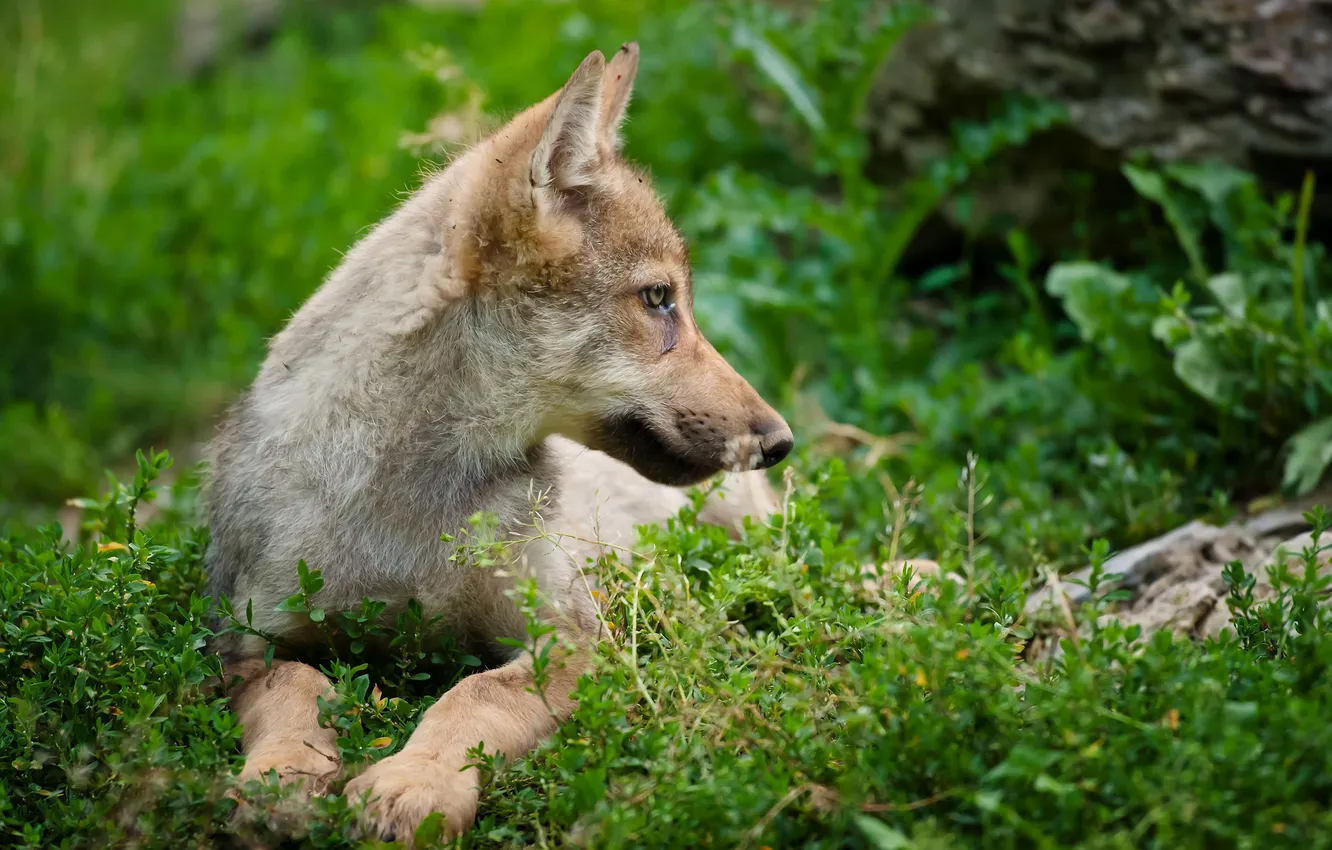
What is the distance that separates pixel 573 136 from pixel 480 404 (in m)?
0.87

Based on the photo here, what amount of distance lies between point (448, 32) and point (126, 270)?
12.8 ft

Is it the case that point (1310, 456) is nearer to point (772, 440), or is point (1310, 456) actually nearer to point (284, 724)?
point (772, 440)

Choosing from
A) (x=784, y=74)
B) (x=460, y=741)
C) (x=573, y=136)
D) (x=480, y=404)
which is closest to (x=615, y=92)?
(x=573, y=136)

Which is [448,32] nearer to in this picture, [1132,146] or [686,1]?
[686,1]

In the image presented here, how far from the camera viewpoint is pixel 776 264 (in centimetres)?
708

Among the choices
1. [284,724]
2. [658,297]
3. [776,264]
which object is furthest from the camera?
[776,264]

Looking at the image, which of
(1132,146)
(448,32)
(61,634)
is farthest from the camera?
(448,32)

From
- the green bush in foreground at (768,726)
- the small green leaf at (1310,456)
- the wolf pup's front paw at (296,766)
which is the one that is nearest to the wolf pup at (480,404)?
the green bush in foreground at (768,726)

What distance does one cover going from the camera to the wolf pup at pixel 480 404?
3.90 metres

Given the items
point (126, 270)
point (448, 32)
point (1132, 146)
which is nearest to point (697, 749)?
point (1132, 146)

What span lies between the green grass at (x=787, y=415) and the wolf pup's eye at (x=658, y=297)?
29.0 inches

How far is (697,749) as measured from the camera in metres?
3.18

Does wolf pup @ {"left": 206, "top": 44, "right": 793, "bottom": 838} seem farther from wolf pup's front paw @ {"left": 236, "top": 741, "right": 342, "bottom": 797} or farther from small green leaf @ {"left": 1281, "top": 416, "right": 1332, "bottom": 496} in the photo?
small green leaf @ {"left": 1281, "top": 416, "right": 1332, "bottom": 496}

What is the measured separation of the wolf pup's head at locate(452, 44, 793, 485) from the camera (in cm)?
390
